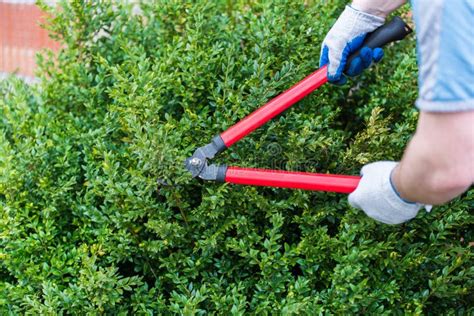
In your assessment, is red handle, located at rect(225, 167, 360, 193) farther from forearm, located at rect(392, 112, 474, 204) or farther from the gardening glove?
forearm, located at rect(392, 112, 474, 204)

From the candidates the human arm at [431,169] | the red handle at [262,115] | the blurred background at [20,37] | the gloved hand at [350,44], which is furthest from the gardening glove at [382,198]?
the blurred background at [20,37]

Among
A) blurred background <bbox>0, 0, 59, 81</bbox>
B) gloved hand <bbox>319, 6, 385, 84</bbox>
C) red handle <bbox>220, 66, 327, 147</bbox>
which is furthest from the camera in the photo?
blurred background <bbox>0, 0, 59, 81</bbox>

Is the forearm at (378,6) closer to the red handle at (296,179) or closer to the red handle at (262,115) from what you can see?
the red handle at (262,115)

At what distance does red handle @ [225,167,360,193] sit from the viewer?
205 cm

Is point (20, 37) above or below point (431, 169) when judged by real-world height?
below

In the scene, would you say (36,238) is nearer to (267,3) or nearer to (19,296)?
(19,296)

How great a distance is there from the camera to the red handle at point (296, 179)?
6.73 ft

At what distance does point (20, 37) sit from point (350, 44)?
3336 mm

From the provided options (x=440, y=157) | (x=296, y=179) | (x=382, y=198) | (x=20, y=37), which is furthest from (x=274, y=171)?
(x=20, y=37)

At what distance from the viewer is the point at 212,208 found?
7.89 ft

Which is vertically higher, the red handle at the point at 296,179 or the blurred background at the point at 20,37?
the red handle at the point at 296,179

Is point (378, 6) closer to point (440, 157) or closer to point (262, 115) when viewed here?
point (262, 115)

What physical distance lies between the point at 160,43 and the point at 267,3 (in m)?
0.60

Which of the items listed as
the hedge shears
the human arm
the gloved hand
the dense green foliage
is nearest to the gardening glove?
Result: the human arm
